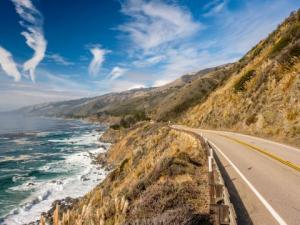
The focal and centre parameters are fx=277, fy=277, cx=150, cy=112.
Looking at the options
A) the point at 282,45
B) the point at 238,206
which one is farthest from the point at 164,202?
the point at 282,45

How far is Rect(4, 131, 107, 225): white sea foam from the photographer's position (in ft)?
88.0

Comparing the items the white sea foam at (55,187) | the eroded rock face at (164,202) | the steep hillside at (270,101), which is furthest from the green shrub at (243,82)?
the eroded rock face at (164,202)

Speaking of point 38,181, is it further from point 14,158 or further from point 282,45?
point 282,45

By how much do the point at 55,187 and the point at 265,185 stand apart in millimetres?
31410

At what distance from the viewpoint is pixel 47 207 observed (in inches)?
1131

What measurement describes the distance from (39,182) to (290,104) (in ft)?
108

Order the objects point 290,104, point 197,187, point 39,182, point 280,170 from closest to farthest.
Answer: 1. point 197,187
2. point 280,170
3. point 290,104
4. point 39,182

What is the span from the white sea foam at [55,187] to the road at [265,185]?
20.7 metres

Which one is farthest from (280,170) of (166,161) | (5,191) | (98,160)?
(98,160)

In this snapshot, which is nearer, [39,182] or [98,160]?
[39,182]

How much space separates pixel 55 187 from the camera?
35562 mm

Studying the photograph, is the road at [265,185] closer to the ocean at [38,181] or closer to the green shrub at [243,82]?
the ocean at [38,181]

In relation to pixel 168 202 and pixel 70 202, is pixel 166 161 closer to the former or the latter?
pixel 168 202

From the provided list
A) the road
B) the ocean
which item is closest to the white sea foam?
the ocean
